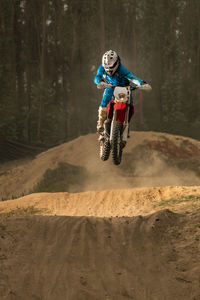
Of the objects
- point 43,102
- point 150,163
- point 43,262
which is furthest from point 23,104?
point 43,262

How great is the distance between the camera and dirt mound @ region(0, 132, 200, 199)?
20.0 m

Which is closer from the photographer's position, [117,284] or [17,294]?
[17,294]

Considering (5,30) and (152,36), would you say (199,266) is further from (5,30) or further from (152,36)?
(152,36)

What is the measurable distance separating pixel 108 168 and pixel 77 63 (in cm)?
2213

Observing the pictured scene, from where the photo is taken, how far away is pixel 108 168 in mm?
21062

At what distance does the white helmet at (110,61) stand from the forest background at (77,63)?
23915mm

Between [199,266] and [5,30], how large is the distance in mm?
33800

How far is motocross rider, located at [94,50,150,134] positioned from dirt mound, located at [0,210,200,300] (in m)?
3.14

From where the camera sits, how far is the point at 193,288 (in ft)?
27.2

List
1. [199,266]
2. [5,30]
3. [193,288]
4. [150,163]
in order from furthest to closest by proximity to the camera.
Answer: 1. [5,30]
2. [150,163]
3. [199,266]
4. [193,288]

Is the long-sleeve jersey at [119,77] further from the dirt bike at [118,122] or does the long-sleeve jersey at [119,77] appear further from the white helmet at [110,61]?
the dirt bike at [118,122]

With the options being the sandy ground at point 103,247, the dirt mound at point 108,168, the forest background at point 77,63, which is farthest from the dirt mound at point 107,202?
the forest background at point 77,63

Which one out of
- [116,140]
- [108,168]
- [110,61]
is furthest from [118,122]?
[108,168]

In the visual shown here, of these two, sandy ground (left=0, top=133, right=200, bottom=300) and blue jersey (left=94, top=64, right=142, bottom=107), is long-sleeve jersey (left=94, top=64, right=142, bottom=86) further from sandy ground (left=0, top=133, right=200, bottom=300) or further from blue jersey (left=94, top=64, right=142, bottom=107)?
sandy ground (left=0, top=133, right=200, bottom=300)
